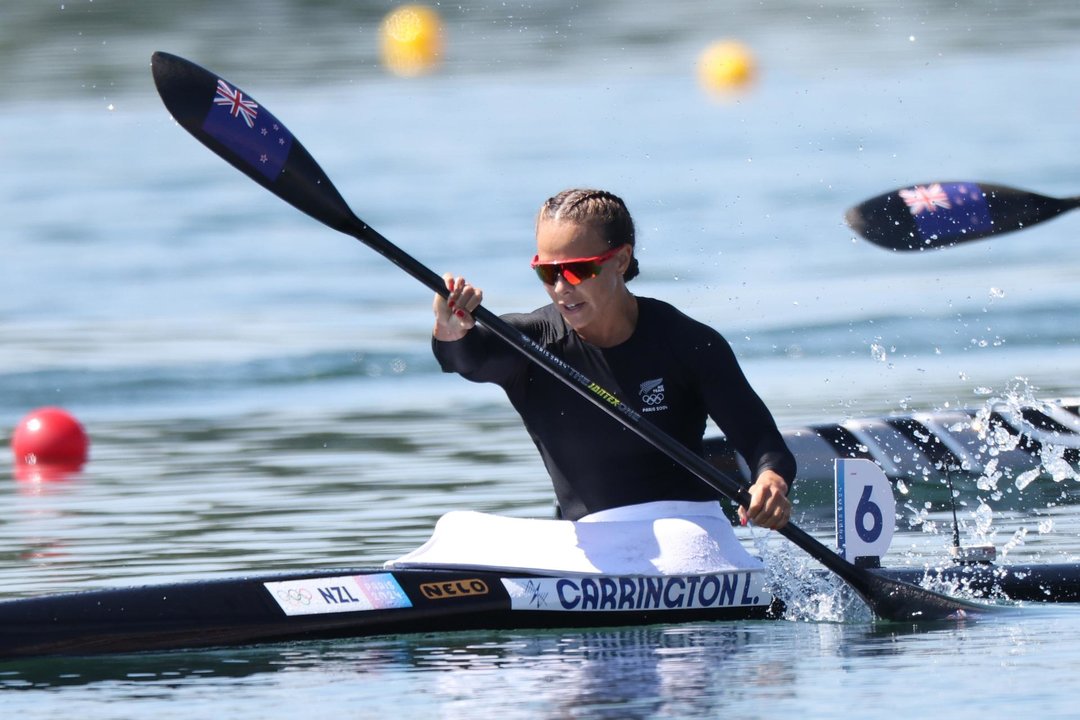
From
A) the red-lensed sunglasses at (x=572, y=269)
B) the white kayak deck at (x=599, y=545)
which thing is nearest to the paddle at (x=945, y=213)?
the white kayak deck at (x=599, y=545)

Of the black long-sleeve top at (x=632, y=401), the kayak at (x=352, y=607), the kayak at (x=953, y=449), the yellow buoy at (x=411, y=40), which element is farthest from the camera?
the yellow buoy at (x=411, y=40)

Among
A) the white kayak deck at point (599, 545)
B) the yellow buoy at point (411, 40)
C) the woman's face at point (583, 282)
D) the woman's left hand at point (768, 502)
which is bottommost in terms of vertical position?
the white kayak deck at point (599, 545)

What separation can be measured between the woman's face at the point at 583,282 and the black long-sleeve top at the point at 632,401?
15cm

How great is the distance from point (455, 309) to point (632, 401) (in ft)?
2.13

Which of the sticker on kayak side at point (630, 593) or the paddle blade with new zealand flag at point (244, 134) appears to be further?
the sticker on kayak side at point (630, 593)

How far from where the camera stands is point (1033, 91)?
32688 mm

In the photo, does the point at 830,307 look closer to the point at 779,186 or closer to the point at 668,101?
the point at 779,186

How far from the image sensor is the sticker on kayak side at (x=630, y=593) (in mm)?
5984

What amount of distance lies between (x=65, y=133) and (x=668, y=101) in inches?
353

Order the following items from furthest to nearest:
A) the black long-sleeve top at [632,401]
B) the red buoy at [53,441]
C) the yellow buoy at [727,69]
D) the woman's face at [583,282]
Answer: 1. the yellow buoy at [727,69]
2. the red buoy at [53,441]
3. the black long-sleeve top at [632,401]
4. the woman's face at [583,282]

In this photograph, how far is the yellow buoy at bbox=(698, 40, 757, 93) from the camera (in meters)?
33.2

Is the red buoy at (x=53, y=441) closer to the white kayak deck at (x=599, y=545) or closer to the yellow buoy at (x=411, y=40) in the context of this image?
the white kayak deck at (x=599, y=545)

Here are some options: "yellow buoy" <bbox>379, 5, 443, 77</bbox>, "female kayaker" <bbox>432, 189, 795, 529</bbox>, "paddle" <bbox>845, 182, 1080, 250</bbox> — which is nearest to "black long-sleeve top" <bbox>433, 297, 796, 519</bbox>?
"female kayaker" <bbox>432, 189, 795, 529</bbox>

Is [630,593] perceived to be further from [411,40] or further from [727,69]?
[411,40]
